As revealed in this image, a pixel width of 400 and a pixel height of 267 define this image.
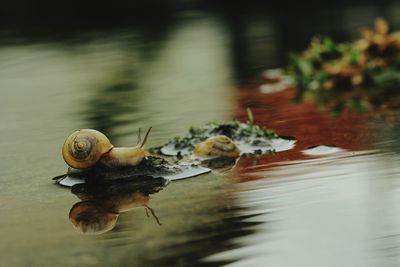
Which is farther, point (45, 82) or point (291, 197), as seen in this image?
point (45, 82)

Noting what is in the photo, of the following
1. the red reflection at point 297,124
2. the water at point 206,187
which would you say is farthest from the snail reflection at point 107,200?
the red reflection at point 297,124

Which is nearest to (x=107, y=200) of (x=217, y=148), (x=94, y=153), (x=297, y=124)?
(x=94, y=153)

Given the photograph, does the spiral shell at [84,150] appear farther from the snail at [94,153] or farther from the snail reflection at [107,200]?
the snail reflection at [107,200]

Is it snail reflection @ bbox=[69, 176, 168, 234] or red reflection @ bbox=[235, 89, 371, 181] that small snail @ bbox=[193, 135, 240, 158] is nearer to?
red reflection @ bbox=[235, 89, 371, 181]

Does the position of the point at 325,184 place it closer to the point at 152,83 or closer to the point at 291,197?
the point at 291,197

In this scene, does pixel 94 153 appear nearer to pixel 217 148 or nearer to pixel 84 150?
pixel 84 150

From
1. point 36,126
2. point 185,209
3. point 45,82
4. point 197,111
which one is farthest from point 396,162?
point 45,82
